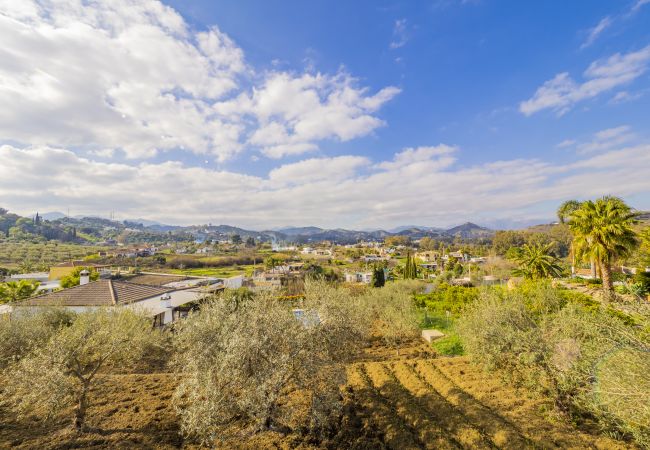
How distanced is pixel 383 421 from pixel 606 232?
2160cm

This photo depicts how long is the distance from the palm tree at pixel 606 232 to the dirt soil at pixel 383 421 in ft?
48.2

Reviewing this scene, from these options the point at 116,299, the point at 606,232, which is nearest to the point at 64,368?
the point at 116,299

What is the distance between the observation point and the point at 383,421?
10.6 meters

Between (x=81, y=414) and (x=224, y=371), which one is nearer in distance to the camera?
(x=224, y=371)

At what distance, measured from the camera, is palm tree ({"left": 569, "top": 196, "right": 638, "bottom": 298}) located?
19922 mm

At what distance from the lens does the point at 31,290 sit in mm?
34438

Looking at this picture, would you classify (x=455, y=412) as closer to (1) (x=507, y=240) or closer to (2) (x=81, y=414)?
(2) (x=81, y=414)

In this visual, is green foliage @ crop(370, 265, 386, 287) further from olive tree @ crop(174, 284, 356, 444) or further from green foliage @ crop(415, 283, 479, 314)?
olive tree @ crop(174, 284, 356, 444)

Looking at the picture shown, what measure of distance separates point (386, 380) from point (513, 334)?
670 cm

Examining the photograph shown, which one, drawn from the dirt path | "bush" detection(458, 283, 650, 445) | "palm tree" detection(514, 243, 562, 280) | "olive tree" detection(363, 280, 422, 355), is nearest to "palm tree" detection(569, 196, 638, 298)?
"palm tree" detection(514, 243, 562, 280)

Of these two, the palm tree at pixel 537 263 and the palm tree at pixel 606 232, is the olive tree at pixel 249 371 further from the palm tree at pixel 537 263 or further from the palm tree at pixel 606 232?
the palm tree at pixel 537 263

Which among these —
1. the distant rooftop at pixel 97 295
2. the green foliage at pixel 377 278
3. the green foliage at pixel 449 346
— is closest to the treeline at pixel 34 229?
the distant rooftop at pixel 97 295

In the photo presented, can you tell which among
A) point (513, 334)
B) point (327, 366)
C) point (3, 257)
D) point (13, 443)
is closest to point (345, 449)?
point (327, 366)

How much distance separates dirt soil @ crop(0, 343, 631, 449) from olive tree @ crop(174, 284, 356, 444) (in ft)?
4.63
